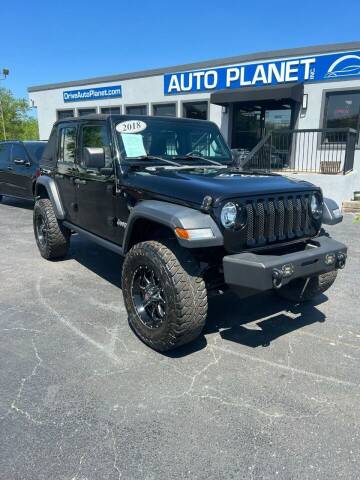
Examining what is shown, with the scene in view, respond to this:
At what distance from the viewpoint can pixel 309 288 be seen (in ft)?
12.6

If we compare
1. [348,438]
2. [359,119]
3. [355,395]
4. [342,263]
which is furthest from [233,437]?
[359,119]

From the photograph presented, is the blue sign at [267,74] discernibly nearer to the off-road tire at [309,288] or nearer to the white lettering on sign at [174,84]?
the white lettering on sign at [174,84]

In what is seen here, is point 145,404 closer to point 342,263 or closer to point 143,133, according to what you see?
point 342,263

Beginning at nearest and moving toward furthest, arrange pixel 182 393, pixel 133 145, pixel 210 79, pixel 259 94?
pixel 182 393 < pixel 133 145 < pixel 259 94 < pixel 210 79

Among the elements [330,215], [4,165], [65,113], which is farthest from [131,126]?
[65,113]

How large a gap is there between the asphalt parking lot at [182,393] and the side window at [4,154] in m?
6.59

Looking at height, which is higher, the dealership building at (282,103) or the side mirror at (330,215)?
the dealership building at (282,103)

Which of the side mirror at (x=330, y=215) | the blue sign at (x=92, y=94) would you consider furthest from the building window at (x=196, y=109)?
the side mirror at (x=330, y=215)

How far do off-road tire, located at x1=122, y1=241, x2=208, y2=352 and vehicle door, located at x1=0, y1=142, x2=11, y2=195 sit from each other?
317 inches

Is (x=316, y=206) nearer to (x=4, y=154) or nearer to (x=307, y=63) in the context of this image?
(x=4, y=154)

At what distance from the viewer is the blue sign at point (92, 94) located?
16.9 meters

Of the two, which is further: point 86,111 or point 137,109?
point 86,111

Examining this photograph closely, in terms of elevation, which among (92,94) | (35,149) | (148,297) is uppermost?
(92,94)

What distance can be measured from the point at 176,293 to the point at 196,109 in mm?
13210
